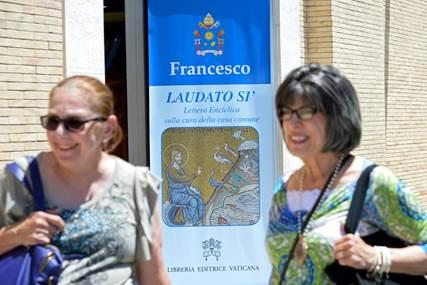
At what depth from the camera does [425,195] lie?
1221cm

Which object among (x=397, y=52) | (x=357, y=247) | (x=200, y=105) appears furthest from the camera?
(x=397, y=52)

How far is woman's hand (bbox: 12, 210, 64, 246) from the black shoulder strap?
958 mm

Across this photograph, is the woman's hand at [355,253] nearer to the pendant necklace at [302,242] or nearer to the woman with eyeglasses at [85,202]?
the pendant necklace at [302,242]

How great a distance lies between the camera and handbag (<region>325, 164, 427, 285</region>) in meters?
2.49

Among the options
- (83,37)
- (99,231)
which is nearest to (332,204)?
(99,231)

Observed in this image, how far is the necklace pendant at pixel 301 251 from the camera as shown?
2.58 metres

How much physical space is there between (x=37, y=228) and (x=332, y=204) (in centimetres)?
99

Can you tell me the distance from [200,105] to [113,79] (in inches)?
47.0

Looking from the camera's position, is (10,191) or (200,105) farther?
(200,105)

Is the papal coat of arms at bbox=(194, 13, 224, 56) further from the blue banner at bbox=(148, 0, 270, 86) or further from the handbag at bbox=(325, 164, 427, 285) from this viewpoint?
the handbag at bbox=(325, 164, 427, 285)

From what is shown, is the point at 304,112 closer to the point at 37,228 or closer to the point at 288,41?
the point at 37,228

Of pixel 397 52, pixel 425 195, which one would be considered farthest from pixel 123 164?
pixel 425 195

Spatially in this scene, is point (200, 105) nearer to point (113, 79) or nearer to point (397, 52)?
point (113, 79)

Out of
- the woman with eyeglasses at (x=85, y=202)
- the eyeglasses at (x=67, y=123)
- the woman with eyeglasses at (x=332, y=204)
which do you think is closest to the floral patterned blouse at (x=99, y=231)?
the woman with eyeglasses at (x=85, y=202)
